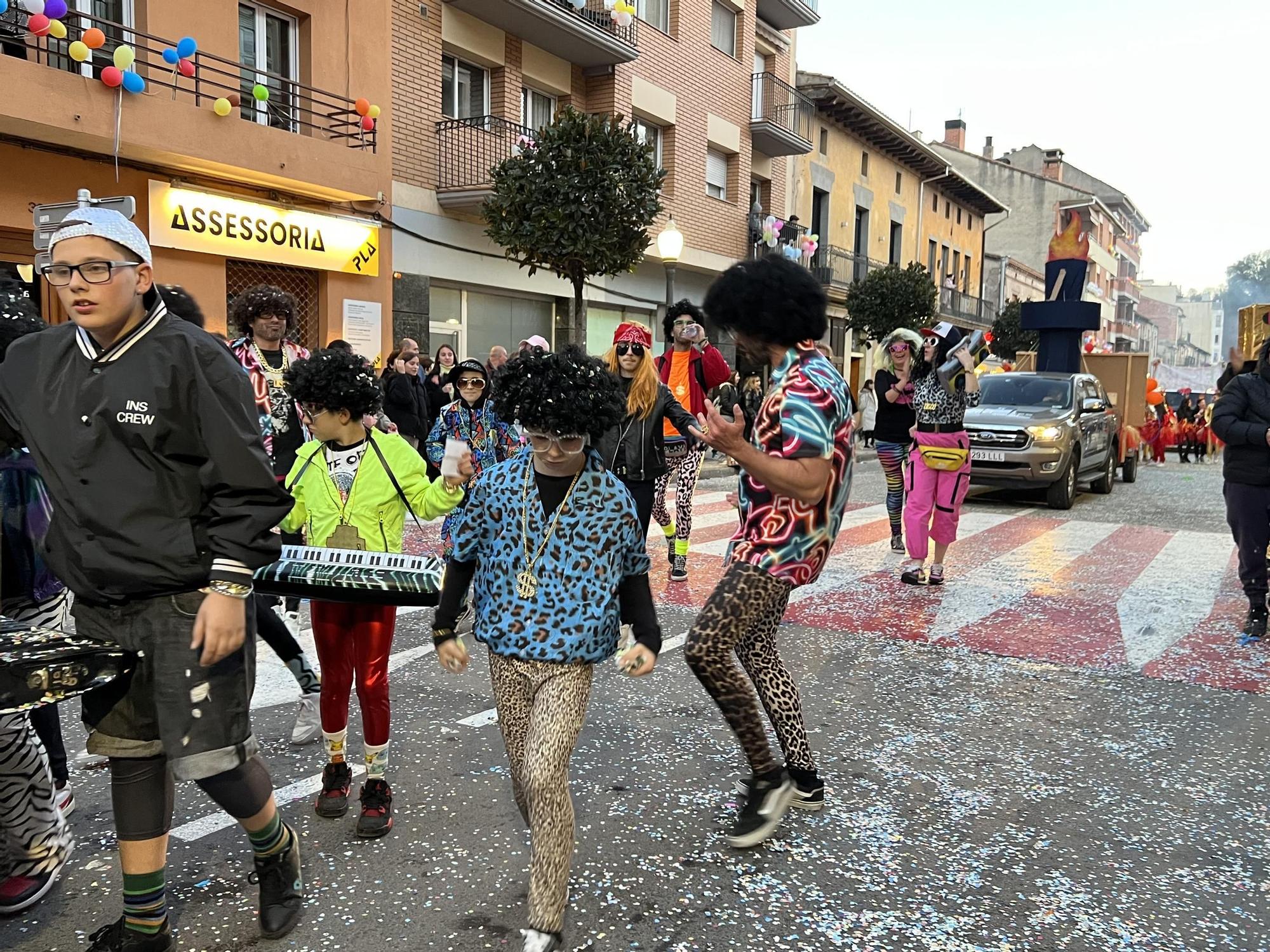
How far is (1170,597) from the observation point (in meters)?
7.26

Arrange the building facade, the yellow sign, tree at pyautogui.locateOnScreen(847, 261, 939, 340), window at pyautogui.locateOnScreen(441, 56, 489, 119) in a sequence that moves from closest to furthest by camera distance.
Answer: the building facade < the yellow sign < window at pyautogui.locateOnScreen(441, 56, 489, 119) < tree at pyautogui.locateOnScreen(847, 261, 939, 340)

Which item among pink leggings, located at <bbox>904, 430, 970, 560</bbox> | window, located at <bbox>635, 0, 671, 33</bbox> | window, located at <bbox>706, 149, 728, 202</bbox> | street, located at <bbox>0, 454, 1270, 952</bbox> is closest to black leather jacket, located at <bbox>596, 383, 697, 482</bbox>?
street, located at <bbox>0, 454, 1270, 952</bbox>

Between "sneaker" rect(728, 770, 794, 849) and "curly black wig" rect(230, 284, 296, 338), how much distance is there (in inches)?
148

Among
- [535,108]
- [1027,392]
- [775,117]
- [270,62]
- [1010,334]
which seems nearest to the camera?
[270,62]

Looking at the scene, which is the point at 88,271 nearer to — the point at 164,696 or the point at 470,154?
the point at 164,696

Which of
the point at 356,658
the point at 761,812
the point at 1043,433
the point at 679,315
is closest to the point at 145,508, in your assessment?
the point at 356,658

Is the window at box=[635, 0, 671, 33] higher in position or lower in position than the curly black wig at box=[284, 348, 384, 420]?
higher

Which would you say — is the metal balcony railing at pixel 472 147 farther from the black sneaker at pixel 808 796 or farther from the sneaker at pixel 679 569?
the black sneaker at pixel 808 796

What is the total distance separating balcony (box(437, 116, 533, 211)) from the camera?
15484 millimetres

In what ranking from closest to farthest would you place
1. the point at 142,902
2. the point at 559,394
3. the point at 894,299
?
Answer: the point at 142,902 → the point at 559,394 → the point at 894,299

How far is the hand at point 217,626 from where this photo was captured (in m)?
2.24

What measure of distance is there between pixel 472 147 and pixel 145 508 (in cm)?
1492

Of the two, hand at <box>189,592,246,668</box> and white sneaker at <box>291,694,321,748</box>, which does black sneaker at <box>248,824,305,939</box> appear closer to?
hand at <box>189,592,246,668</box>

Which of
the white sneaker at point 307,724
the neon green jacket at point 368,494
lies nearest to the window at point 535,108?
the white sneaker at point 307,724
